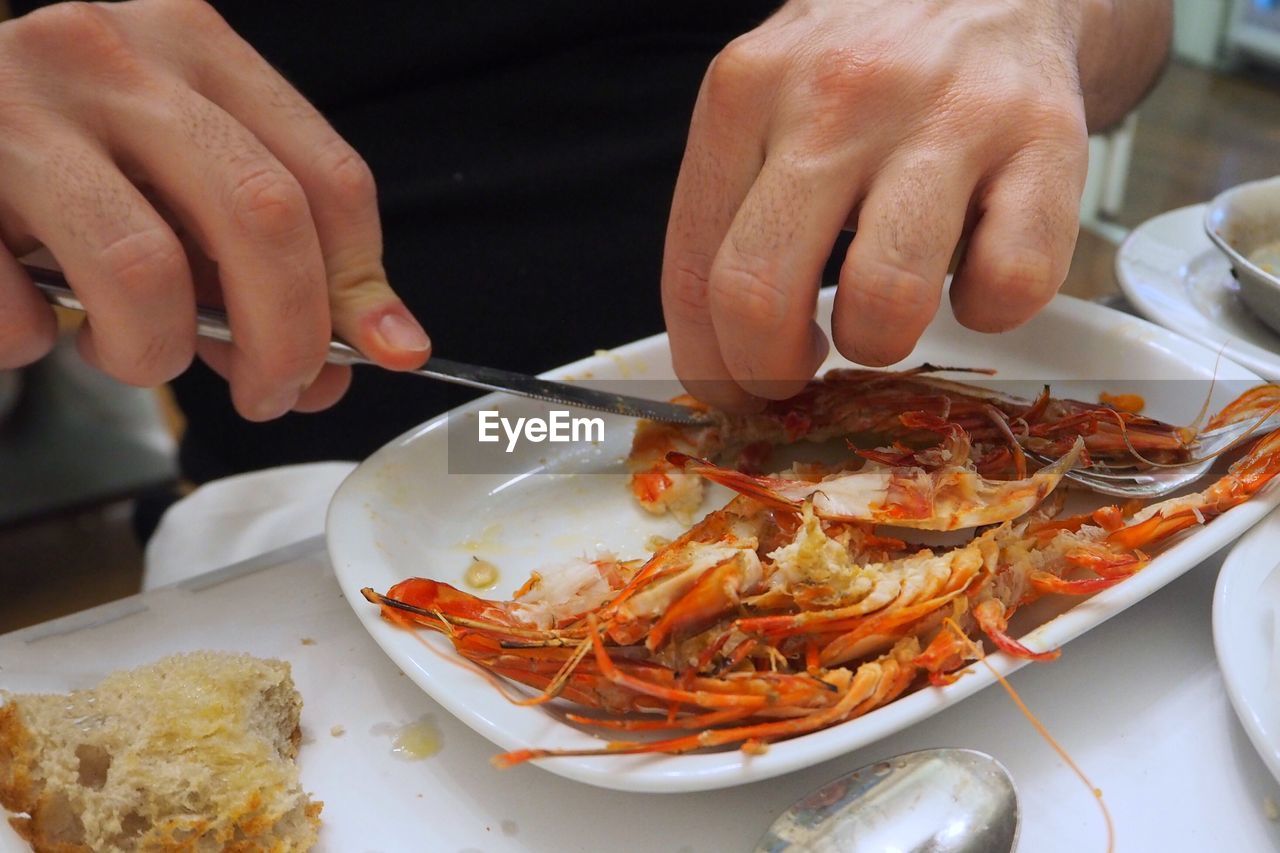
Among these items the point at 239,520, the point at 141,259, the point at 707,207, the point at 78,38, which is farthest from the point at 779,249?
the point at 239,520

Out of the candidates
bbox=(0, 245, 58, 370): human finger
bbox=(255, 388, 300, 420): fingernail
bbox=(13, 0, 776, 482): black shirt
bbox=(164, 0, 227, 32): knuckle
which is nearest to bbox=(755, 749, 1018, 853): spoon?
bbox=(255, 388, 300, 420): fingernail

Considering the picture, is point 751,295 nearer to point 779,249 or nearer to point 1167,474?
point 779,249

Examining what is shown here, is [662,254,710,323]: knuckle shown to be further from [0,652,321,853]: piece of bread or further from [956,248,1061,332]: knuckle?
[0,652,321,853]: piece of bread

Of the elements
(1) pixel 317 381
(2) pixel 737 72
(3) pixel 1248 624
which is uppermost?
(2) pixel 737 72

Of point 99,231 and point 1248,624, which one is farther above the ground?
point 99,231

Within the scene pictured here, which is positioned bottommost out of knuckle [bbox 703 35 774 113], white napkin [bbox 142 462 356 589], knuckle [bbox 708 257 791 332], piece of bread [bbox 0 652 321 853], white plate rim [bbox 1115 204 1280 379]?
white napkin [bbox 142 462 356 589]

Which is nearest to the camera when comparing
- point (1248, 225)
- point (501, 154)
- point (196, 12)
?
point (196, 12)
